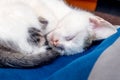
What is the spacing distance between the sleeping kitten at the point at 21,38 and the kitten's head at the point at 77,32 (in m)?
0.06

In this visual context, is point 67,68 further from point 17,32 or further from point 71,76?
point 17,32

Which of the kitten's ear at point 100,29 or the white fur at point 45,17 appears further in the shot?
the kitten's ear at point 100,29

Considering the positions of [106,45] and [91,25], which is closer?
[106,45]

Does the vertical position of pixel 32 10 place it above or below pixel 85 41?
above

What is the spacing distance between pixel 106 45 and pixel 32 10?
1.13 ft

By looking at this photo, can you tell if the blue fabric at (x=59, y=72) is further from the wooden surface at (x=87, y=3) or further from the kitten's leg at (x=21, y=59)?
the wooden surface at (x=87, y=3)

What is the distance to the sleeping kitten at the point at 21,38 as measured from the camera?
0.93 metres

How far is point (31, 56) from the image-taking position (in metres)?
0.95

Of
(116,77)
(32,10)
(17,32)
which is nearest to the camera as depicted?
(116,77)

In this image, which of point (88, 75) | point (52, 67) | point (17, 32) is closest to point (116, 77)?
point (88, 75)

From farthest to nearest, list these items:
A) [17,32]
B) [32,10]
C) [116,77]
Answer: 1. [32,10]
2. [17,32]
3. [116,77]

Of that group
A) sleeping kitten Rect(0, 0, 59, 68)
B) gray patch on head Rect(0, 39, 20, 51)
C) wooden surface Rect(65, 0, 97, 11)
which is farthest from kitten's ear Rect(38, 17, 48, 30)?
wooden surface Rect(65, 0, 97, 11)

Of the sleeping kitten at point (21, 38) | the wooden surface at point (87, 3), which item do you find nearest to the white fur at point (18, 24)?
the sleeping kitten at point (21, 38)

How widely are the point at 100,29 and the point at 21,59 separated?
1.32 feet
